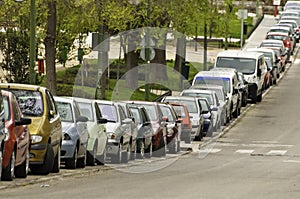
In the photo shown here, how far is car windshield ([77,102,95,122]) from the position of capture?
2473 cm

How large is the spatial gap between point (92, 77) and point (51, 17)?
1092cm

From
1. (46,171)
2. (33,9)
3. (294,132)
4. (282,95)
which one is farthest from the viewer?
(282,95)

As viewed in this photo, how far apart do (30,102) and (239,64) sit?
30.1 m

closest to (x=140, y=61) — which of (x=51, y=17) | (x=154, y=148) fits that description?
(x=51, y=17)

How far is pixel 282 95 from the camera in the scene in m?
55.5

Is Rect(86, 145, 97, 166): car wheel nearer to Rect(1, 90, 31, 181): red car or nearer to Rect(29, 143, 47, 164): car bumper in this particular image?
Rect(29, 143, 47, 164): car bumper

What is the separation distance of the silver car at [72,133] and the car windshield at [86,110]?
1.03 m

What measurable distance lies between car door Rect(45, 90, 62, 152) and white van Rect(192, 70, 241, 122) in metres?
22.2

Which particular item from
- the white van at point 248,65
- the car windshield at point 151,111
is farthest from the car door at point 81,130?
the white van at point 248,65

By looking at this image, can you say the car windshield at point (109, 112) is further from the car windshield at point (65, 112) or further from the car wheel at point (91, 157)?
the car windshield at point (65, 112)

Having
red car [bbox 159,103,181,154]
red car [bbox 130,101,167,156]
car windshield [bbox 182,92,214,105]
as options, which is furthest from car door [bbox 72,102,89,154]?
car windshield [bbox 182,92,214,105]

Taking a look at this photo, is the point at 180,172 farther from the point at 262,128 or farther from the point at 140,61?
the point at 140,61

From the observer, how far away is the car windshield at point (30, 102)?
2092 centimetres

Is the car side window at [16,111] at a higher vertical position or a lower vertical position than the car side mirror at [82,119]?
higher
